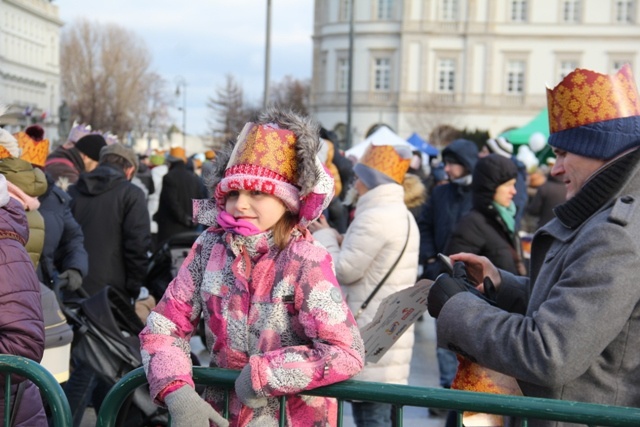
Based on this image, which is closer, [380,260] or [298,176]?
[298,176]

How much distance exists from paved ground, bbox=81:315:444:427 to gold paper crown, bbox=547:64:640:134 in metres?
2.60

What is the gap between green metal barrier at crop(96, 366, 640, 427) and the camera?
254cm

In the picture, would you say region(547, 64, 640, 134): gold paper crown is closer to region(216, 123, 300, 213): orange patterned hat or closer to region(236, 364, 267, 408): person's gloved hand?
region(216, 123, 300, 213): orange patterned hat

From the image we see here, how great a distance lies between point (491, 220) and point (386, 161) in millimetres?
Answer: 1073

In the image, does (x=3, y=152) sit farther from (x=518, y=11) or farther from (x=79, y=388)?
(x=518, y=11)

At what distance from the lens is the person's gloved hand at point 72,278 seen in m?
6.33

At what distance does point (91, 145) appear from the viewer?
30.1 ft

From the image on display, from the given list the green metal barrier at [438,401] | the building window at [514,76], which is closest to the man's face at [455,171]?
the green metal barrier at [438,401]

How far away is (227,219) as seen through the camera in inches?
121

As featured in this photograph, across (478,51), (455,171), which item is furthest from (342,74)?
(455,171)

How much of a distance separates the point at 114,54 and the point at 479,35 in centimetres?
3242

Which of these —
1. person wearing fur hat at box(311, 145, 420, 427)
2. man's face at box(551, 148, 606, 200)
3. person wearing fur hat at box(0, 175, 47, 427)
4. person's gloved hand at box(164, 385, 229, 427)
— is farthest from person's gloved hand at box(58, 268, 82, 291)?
man's face at box(551, 148, 606, 200)

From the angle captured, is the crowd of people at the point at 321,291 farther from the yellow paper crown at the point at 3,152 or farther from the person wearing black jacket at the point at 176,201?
the person wearing black jacket at the point at 176,201

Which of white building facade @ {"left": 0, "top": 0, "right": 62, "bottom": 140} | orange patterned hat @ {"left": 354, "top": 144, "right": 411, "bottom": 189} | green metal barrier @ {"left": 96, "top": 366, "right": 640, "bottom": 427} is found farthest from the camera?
white building facade @ {"left": 0, "top": 0, "right": 62, "bottom": 140}
